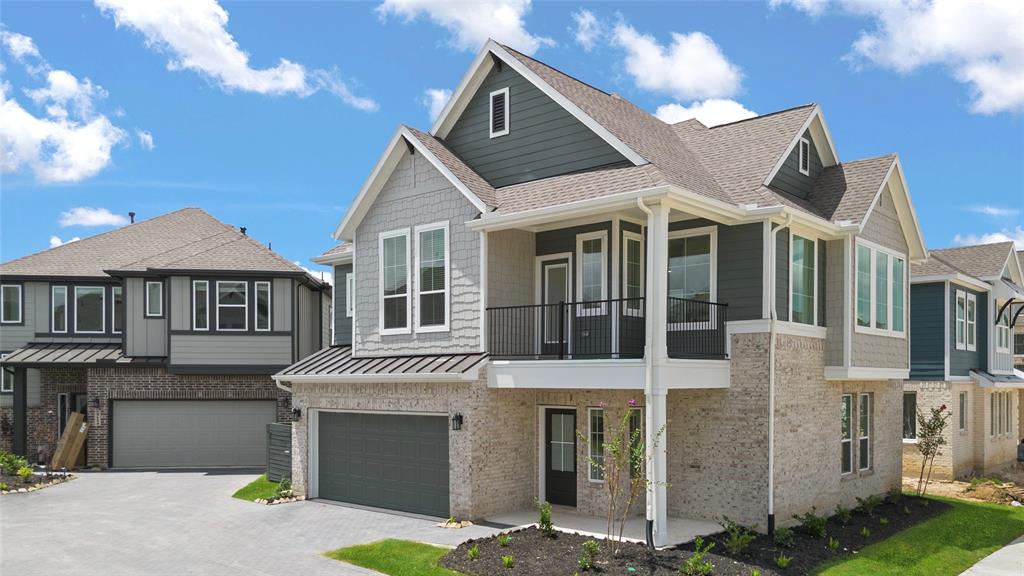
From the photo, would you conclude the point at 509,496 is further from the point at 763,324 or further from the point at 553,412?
the point at 763,324

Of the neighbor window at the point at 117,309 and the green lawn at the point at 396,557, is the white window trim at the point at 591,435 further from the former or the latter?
the neighbor window at the point at 117,309

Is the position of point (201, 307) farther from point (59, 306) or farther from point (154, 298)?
point (59, 306)

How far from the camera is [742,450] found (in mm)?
13906

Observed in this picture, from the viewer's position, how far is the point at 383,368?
1638 centimetres

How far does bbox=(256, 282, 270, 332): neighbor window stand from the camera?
79.2 ft

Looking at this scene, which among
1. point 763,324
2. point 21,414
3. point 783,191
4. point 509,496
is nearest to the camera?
point 763,324

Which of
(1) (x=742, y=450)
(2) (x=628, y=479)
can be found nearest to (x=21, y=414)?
(2) (x=628, y=479)

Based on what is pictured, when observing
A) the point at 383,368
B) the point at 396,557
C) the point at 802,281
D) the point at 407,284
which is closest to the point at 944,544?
the point at 802,281

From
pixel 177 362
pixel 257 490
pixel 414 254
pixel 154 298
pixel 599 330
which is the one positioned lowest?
pixel 257 490

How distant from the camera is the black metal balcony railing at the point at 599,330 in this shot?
1450 centimetres

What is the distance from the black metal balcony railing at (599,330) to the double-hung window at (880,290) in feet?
11.8

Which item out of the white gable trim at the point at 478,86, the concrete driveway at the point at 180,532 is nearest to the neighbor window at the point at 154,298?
the concrete driveway at the point at 180,532

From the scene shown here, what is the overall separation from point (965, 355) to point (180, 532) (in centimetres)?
2120

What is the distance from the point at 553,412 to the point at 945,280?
13.4 meters
